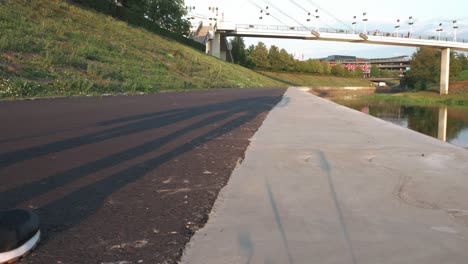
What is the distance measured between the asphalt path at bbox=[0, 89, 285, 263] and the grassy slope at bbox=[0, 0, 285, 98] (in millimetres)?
8720

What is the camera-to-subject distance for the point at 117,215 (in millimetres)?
3385

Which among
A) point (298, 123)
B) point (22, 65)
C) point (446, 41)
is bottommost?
point (298, 123)

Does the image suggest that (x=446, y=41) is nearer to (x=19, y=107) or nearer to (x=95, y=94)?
(x=95, y=94)

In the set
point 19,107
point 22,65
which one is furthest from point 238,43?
point 19,107

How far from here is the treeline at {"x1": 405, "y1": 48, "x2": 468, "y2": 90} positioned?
8519 centimetres

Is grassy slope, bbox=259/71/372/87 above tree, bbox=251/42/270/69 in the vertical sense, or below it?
below

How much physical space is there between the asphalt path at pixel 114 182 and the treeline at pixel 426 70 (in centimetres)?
8391

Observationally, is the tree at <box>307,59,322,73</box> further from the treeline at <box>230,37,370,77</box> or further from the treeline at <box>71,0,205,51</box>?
the treeline at <box>71,0,205,51</box>

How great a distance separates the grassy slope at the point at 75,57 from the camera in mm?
17453

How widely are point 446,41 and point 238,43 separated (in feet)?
148

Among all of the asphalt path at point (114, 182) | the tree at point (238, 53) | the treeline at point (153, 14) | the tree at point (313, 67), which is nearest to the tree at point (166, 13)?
the treeline at point (153, 14)

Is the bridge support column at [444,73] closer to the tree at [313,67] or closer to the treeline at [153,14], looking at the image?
the tree at [313,67]

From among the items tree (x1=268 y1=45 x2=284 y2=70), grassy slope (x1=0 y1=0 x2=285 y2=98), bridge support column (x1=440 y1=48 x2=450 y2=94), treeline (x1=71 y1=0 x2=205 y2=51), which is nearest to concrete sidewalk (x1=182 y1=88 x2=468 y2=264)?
grassy slope (x1=0 y1=0 x2=285 y2=98)

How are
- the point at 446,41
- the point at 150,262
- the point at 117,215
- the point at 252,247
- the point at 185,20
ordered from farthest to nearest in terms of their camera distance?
the point at 446,41 < the point at 185,20 < the point at 117,215 < the point at 252,247 < the point at 150,262
